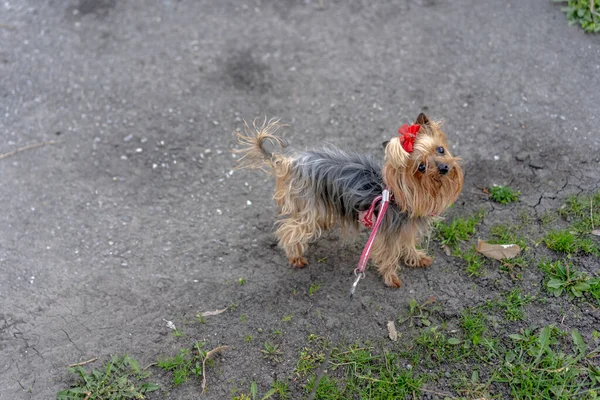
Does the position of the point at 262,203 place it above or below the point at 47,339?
above

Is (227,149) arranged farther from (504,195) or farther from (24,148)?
(504,195)

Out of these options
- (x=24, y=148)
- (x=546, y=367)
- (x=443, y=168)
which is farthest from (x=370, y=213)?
(x=24, y=148)

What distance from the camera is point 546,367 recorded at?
13.5ft

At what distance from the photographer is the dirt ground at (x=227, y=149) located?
15.0ft

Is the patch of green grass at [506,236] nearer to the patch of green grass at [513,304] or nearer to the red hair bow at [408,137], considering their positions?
the patch of green grass at [513,304]

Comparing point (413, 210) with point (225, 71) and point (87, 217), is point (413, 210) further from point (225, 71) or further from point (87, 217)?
point (225, 71)

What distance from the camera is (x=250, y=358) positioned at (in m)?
4.39

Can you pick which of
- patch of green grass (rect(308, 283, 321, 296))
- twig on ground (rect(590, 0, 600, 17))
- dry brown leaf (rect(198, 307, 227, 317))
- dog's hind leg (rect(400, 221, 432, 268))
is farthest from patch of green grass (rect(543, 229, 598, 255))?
twig on ground (rect(590, 0, 600, 17))

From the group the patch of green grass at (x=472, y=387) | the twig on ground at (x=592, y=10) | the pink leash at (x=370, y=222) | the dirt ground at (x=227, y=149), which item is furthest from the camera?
the twig on ground at (x=592, y=10)

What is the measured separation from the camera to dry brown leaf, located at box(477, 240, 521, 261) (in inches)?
189

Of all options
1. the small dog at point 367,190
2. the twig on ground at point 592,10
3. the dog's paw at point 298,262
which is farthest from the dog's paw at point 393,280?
the twig on ground at point 592,10

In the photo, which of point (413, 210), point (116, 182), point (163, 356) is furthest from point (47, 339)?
point (413, 210)

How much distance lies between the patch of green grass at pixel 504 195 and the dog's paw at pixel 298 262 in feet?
6.31

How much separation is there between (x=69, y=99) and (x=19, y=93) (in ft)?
2.20
